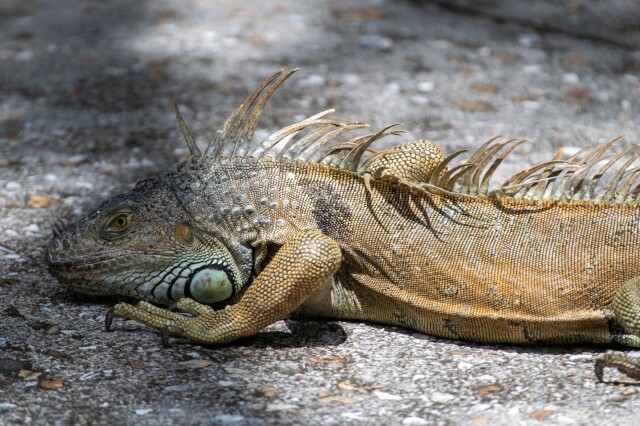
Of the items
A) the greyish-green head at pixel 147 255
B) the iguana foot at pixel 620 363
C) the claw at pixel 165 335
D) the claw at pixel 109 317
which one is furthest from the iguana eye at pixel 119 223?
the iguana foot at pixel 620 363

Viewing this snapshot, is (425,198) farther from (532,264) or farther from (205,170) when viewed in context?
(205,170)

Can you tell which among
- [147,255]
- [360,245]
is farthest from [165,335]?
[360,245]

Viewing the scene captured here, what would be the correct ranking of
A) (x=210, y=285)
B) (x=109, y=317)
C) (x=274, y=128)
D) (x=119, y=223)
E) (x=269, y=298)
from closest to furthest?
1. (x=269, y=298)
2. (x=109, y=317)
3. (x=210, y=285)
4. (x=119, y=223)
5. (x=274, y=128)

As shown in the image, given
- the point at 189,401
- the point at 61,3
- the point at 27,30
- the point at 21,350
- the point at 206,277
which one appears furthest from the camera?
the point at 61,3

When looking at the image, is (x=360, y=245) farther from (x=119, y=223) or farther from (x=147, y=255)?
(x=119, y=223)

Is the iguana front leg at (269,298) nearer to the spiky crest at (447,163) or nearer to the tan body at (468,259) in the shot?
the tan body at (468,259)

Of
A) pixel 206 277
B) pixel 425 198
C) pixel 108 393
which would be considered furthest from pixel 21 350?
pixel 425 198

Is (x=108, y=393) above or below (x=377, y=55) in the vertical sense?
below
